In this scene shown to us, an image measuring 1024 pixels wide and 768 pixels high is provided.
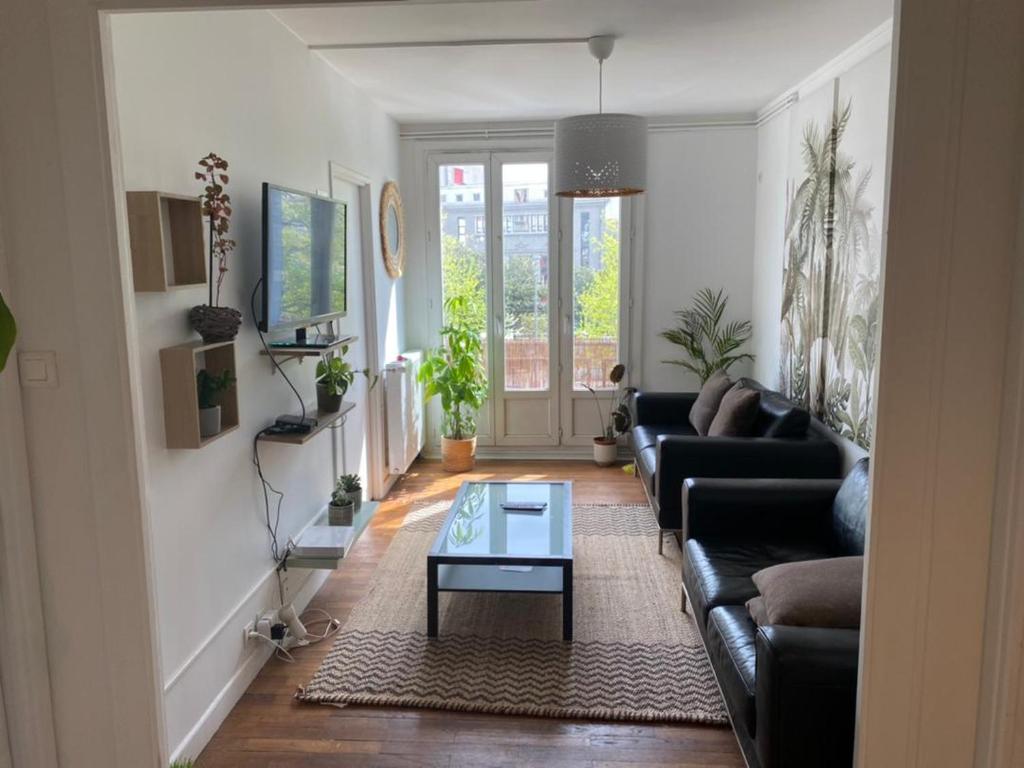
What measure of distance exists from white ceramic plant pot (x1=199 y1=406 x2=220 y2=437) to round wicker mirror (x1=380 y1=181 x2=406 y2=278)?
2.71m

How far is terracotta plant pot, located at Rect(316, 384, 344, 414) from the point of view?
3.50 meters

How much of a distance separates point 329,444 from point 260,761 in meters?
1.77

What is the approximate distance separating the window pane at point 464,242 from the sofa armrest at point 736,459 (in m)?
2.39

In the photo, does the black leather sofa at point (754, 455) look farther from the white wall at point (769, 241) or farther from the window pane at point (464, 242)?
the window pane at point (464, 242)

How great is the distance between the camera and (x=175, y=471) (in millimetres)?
2375

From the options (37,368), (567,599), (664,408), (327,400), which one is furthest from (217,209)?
(664,408)

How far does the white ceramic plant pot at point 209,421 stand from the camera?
242 cm

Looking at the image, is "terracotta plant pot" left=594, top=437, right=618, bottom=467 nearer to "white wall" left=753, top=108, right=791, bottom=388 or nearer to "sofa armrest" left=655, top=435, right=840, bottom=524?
"white wall" left=753, top=108, right=791, bottom=388

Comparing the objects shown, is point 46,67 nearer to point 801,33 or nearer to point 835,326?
point 801,33

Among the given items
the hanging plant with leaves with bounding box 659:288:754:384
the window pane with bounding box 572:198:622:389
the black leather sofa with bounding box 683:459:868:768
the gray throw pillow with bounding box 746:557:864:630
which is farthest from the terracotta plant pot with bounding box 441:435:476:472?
the gray throw pillow with bounding box 746:557:864:630

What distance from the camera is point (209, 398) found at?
2480mm

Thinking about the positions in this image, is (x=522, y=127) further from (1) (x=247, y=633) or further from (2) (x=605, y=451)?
(1) (x=247, y=633)

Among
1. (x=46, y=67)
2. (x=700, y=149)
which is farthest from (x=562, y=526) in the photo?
(x=700, y=149)

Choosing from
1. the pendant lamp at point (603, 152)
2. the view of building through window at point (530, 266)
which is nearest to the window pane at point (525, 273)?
the view of building through window at point (530, 266)
